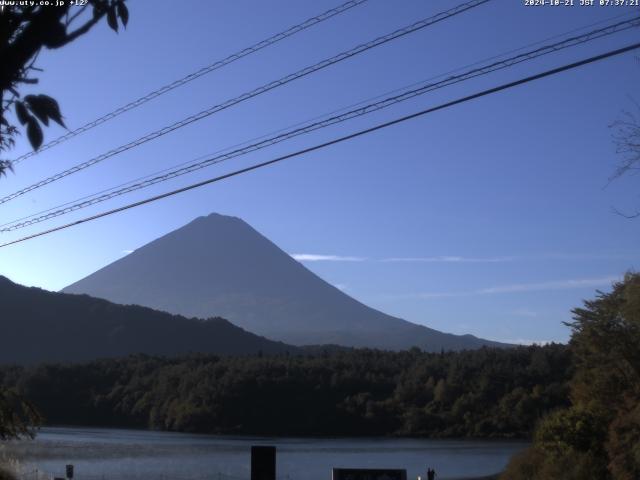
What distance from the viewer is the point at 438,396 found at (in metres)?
76.1

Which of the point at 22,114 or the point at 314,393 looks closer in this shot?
the point at 22,114

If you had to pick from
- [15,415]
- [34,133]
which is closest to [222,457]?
[15,415]

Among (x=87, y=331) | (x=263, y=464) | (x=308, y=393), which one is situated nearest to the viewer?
(x=263, y=464)

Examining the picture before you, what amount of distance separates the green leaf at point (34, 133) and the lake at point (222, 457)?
1203 inches

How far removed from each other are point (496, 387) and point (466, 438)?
486cm

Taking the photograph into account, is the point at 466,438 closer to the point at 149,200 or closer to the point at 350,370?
the point at 350,370

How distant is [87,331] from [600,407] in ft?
296

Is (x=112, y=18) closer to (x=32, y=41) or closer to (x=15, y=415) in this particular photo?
(x=32, y=41)

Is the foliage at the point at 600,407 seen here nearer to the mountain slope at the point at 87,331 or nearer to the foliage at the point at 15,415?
the foliage at the point at 15,415

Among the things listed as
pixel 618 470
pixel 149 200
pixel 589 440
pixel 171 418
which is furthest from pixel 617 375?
pixel 171 418

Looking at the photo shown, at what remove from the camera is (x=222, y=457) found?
158ft

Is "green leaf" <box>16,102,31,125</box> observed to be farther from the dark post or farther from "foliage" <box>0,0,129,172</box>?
the dark post

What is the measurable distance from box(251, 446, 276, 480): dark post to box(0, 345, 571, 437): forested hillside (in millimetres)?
60011

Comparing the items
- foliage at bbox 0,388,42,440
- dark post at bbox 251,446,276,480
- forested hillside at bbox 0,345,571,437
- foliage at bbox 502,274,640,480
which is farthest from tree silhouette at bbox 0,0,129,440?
forested hillside at bbox 0,345,571,437
